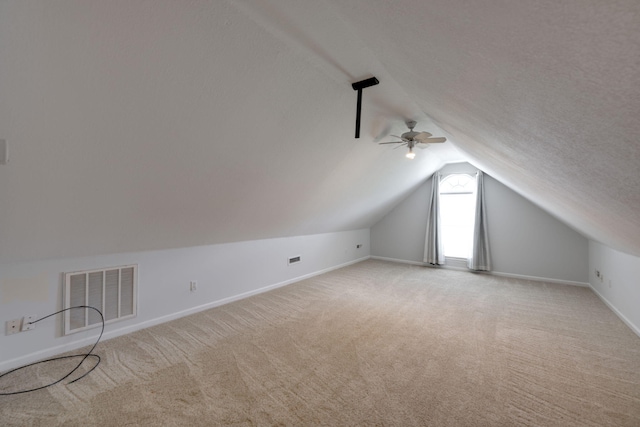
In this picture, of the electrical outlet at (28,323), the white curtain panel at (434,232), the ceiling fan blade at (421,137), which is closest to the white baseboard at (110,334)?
the electrical outlet at (28,323)

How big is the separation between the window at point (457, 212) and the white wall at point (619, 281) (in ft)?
6.52

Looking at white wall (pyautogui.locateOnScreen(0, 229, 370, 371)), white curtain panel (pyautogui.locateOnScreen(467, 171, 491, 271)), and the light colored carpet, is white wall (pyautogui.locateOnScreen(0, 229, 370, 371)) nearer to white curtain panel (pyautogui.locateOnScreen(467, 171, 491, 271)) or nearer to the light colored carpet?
the light colored carpet

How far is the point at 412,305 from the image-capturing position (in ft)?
12.1

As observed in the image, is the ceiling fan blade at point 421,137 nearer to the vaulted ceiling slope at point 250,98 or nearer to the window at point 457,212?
the vaulted ceiling slope at point 250,98

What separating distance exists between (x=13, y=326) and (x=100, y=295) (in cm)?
57

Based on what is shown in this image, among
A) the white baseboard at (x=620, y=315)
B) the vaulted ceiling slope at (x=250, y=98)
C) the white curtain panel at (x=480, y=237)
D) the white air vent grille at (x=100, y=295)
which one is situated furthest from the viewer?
the white curtain panel at (x=480, y=237)

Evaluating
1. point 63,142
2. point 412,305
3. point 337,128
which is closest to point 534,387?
point 412,305

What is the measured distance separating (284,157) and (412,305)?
271cm

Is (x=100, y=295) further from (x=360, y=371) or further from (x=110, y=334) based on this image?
(x=360, y=371)

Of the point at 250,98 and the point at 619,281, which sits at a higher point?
the point at 250,98

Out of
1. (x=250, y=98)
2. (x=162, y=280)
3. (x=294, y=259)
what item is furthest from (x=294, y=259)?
(x=250, y=98)

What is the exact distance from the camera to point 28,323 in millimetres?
2203

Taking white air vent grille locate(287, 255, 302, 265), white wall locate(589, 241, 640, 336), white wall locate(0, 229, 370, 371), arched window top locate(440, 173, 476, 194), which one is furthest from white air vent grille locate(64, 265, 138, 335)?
arched window top locate(440, 173, 476, 194)

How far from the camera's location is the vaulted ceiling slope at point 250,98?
692mm
